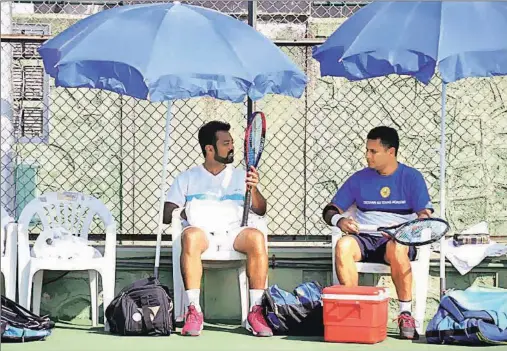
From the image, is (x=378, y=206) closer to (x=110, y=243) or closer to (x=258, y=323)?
(x=258, y=323)

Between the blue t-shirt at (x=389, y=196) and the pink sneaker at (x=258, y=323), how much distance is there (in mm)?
847

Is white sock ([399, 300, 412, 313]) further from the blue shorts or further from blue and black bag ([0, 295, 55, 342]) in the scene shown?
blue and black bag ([0, 295, 55, 342])

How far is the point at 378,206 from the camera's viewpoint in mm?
6133

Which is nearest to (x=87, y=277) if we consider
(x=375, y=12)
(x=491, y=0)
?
(x=375, y=12)

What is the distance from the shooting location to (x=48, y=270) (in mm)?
6438

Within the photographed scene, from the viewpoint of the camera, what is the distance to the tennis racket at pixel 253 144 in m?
6.07

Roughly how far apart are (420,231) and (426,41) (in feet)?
3.46

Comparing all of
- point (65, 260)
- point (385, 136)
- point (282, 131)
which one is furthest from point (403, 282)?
point (282, 131)

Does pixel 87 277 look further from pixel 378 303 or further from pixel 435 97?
pixel 435 97

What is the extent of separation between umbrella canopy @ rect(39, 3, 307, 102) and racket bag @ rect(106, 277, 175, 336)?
110 centimetres

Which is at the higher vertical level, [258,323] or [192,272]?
[192,272]

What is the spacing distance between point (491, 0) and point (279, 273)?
6.82 feet

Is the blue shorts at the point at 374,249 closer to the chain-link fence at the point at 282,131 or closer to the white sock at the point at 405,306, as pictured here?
the white sock at the point at 405,306

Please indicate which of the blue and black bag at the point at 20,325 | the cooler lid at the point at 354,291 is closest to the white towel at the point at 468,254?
the cooler lid at the point at 354,291
